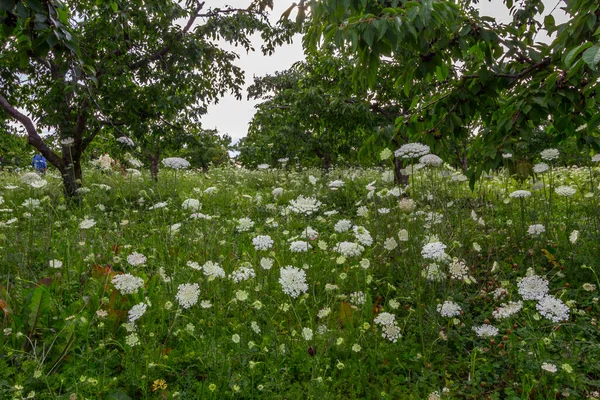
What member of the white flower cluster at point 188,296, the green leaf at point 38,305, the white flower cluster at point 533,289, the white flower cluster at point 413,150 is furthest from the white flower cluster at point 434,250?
the green leaf at point 38,305

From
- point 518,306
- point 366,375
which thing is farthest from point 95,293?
point 518,306

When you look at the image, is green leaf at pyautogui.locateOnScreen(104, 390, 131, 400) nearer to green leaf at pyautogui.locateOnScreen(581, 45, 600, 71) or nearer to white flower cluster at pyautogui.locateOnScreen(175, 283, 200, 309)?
white flower cluster at pyautogui.locateOnScreen(175, 283, 200, 309)

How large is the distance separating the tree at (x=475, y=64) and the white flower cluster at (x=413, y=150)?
0.62 ft

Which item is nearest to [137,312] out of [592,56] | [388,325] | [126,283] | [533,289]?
[126,283]

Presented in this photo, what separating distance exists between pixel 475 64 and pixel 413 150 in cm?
120

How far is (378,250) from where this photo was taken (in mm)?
3484

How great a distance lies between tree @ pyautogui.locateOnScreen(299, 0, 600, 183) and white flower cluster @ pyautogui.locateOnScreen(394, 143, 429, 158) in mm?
189

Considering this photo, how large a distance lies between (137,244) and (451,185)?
3.33 m

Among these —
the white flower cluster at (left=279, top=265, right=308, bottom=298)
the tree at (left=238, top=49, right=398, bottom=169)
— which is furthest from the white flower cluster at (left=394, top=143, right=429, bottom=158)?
the white flower cluster at (left=279, top=265, right=308, bottom=298)

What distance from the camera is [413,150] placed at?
9.12 ft

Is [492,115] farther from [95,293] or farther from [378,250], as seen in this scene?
[95,293]

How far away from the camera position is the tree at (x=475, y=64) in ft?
6.58

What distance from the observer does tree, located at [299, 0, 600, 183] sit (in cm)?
201

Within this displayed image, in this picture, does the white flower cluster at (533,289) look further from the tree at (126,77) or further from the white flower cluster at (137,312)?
the tree at (126,77)
